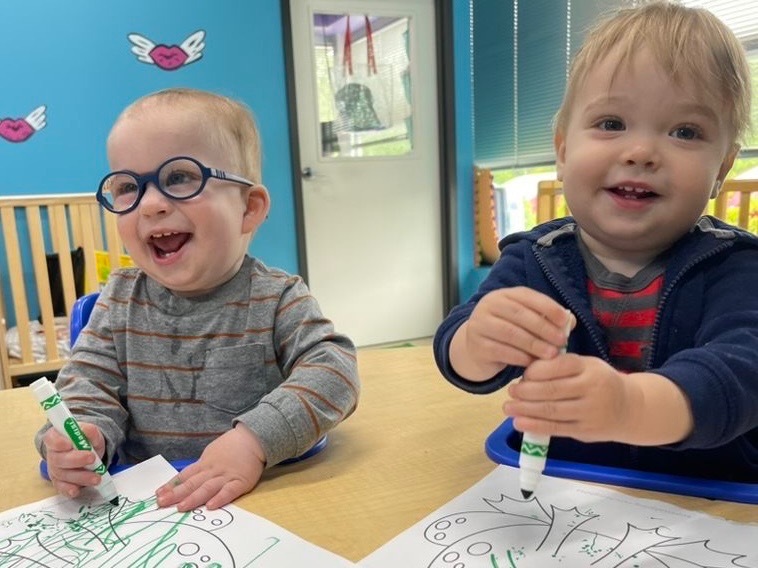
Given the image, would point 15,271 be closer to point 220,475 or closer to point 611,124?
point 220,475

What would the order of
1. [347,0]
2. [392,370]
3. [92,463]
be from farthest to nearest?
[347,0]
[392,370]
[92,463]

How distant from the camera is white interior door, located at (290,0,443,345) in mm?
2943

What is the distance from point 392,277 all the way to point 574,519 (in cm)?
274

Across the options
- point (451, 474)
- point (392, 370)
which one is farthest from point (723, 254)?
point (392, 370)

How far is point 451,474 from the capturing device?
1.80 feet

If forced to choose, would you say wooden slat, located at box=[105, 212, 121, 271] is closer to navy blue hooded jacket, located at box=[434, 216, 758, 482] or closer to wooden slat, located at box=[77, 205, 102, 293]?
wooden slat, located at box=[77, 205, 102, 293]

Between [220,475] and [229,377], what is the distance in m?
0.16

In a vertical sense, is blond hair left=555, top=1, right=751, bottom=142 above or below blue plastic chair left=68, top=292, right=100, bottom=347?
above

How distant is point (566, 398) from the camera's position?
0.39 m

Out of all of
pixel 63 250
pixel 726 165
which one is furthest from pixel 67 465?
pixel 63 250

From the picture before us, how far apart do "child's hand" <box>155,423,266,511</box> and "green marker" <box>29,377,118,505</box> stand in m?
0.04

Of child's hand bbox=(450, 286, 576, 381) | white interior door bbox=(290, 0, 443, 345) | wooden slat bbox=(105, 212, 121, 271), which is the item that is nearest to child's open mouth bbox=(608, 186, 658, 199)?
child's hand bbox=(450, 286, 576, 381)

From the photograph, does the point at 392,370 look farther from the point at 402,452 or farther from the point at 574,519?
the point at 574,519

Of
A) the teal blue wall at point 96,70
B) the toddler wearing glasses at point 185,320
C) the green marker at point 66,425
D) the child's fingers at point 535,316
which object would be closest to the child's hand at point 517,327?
the child's fingers at point 535,316
